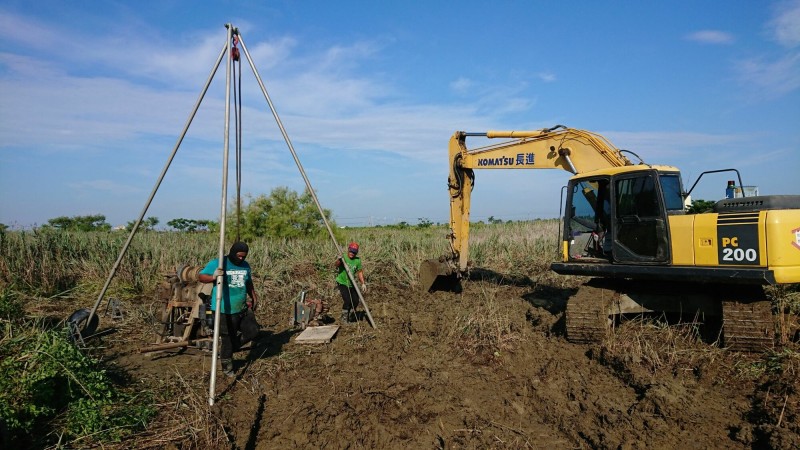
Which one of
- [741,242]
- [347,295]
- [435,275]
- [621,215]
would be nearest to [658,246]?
[621,215]

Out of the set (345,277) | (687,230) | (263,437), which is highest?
(687,230)

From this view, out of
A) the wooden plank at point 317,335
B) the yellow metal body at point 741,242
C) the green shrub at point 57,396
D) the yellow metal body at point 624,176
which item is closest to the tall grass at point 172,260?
the yellow metal body at point 624,176

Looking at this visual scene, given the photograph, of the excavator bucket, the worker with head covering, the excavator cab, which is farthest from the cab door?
the worker with head covering

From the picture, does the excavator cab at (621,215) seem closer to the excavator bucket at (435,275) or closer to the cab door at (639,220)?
the cab door at (639,220)

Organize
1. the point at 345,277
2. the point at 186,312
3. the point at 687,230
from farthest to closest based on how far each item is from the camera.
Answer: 1. the point at 345,277
2. the point at 186,312
3. the point at 687,230

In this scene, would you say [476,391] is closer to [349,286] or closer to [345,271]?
[349,286]

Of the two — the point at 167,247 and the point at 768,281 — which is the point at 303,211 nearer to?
the point at 167,247

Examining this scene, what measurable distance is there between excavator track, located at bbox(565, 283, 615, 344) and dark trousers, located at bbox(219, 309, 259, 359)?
13.5ft

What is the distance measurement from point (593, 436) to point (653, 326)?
285cm

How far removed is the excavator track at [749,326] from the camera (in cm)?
580

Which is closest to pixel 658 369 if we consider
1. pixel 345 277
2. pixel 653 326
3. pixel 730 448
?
pixel 653 326

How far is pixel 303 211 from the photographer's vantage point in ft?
60.3

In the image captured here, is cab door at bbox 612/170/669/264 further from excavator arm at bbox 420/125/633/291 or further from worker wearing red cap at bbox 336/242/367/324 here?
worker wearing red cap at bbox 336/242/367/324

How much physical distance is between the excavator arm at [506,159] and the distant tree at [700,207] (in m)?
1.32
